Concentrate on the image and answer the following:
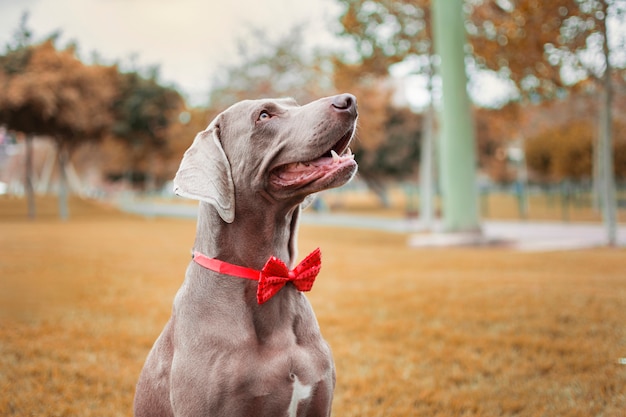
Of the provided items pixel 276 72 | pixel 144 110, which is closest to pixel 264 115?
pixel 276 72

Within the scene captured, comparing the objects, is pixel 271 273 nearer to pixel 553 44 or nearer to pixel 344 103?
pixel 344 103

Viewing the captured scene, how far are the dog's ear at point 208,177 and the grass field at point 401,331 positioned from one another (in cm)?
216

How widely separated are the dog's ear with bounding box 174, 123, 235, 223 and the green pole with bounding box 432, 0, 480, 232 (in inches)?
428

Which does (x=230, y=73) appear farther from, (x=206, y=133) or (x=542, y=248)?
(x=206, y=133)

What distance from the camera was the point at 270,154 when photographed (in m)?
2.53

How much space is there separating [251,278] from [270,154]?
0.52 meters

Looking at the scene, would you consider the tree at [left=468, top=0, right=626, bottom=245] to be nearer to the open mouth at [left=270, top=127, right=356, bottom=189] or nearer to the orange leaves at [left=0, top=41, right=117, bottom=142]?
the open mouth at [left=270, top=127, right=356, bottom=189]

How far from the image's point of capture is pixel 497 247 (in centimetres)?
1304

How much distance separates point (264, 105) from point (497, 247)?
11.3 metres

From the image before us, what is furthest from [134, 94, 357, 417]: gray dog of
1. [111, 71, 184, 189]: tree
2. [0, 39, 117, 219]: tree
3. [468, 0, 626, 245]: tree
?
[111, 71, 184, 189]: tree

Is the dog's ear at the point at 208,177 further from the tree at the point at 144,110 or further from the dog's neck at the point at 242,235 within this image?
the tree at the point at 144,110

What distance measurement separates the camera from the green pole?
12.8 metres

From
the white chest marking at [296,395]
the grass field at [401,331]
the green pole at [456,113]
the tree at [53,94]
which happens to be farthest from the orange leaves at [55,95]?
the white chest marking at [296,395]

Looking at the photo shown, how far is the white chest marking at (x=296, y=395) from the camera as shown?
93.1 inches
